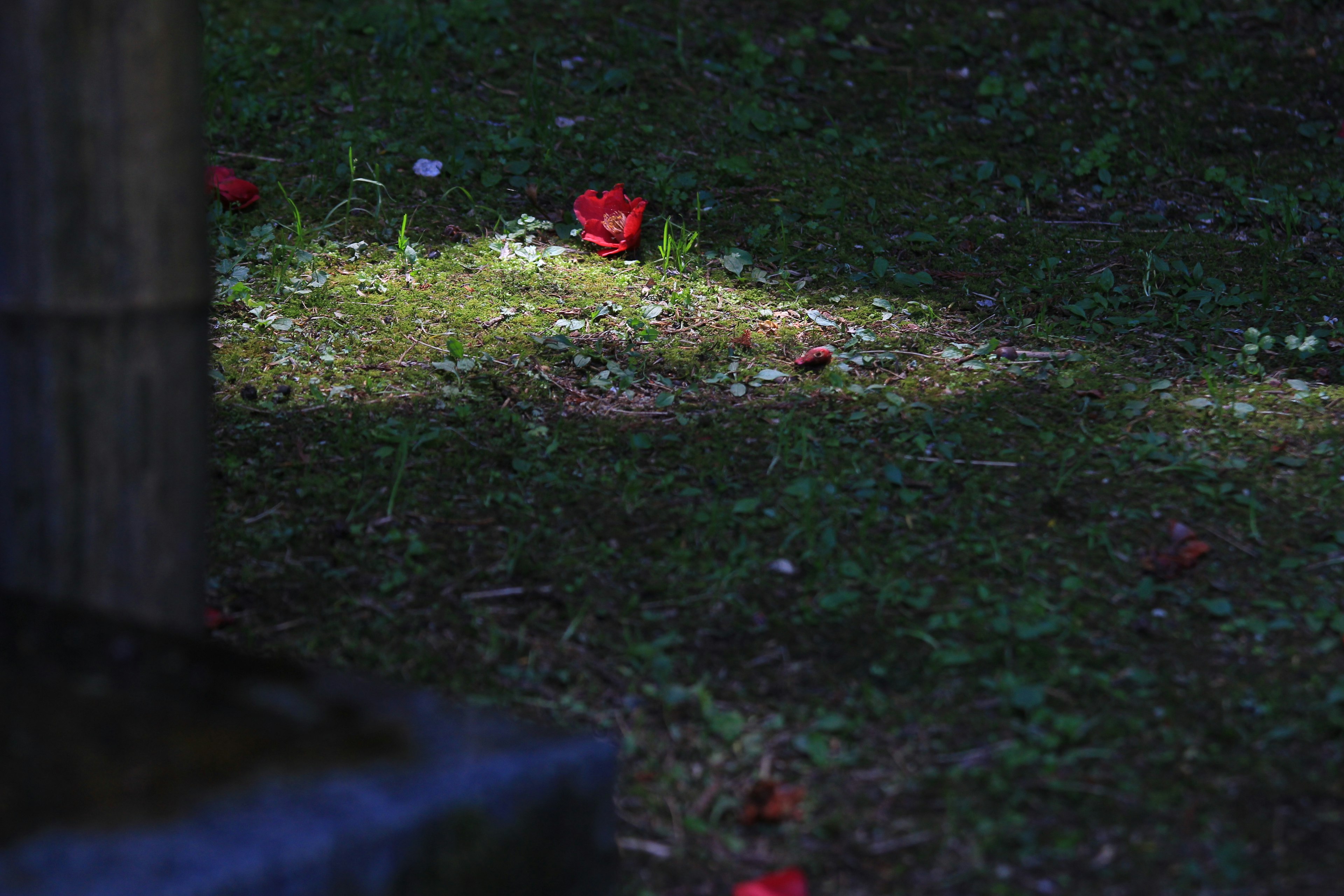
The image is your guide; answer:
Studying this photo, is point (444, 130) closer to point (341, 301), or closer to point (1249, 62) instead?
A: point (341, 301)

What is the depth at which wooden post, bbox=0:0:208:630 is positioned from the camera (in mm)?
1542

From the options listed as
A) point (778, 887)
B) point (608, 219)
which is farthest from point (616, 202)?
point (778, 887)

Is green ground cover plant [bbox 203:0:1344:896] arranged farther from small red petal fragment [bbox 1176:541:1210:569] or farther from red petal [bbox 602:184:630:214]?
red petal [bbox 602:184:630:214]

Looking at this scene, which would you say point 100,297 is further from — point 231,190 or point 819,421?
point 231,190

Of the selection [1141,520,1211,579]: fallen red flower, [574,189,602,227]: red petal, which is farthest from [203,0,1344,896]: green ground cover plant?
[574,189,602,227]: red petal

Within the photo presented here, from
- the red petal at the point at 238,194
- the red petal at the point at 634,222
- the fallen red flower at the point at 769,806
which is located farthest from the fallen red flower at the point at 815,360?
the red petal at the point at 238,194

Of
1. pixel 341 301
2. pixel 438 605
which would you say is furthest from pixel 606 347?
pixel 438 605

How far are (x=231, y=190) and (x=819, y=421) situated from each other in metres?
2.11

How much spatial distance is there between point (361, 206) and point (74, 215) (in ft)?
8.19

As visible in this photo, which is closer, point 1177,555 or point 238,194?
point 1177,555

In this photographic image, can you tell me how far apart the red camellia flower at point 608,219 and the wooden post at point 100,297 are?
211 cm

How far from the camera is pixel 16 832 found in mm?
1202

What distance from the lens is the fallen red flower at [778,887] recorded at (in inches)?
62.9

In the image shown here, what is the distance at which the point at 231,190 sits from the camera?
380 centimetres
